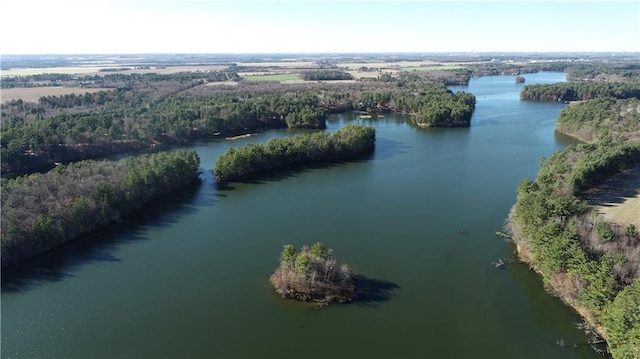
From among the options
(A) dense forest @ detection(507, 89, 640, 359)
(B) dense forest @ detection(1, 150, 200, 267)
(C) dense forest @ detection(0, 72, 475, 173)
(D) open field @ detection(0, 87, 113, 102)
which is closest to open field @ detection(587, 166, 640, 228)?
(A) dense forest @ detection(507, 89, 640, 359)

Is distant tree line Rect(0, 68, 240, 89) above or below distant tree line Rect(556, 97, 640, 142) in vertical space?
above

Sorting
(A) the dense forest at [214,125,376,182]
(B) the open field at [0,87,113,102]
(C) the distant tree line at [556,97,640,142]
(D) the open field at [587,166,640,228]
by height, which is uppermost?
(B) the open field at [0,87,113,102]

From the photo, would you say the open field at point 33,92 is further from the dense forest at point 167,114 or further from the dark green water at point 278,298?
the dark green water at point 278,298

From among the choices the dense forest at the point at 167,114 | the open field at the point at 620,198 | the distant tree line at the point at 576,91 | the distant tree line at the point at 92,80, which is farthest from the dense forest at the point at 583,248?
the distant tree line at the point at 92,80

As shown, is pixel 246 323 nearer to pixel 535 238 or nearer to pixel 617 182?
pixel 535 238

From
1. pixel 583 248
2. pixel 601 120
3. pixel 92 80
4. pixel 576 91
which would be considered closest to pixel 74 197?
pixel 583 248

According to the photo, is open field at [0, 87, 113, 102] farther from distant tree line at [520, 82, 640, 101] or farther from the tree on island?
distant tree line at [520, 82, 640, 101]
